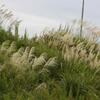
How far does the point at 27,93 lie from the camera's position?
22.6ft

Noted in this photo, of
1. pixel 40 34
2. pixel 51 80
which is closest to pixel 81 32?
pixel 40 34

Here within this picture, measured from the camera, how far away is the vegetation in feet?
23.0

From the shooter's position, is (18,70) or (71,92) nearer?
(71,92)

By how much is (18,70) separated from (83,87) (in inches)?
37.6

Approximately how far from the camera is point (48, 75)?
8227mm

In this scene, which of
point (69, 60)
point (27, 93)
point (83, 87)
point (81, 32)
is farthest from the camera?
point (81, 32)

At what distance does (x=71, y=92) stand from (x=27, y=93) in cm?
69

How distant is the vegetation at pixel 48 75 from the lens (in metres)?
7.02

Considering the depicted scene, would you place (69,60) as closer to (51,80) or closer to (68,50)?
(68,50)

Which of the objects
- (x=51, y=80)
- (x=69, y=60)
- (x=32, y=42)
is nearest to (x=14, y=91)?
(x=51, y=80)

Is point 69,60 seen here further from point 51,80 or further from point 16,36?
point 16,36

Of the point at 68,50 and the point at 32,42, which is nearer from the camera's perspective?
the point at 68,50

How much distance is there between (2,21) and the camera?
10.4 meters

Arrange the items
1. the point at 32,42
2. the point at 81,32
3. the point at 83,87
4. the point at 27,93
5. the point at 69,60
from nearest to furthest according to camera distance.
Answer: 1. the point at 27,93
2. the point at 83,87
3. the point at 69,60
4. the point at 32,42
5. the point at 81,32
